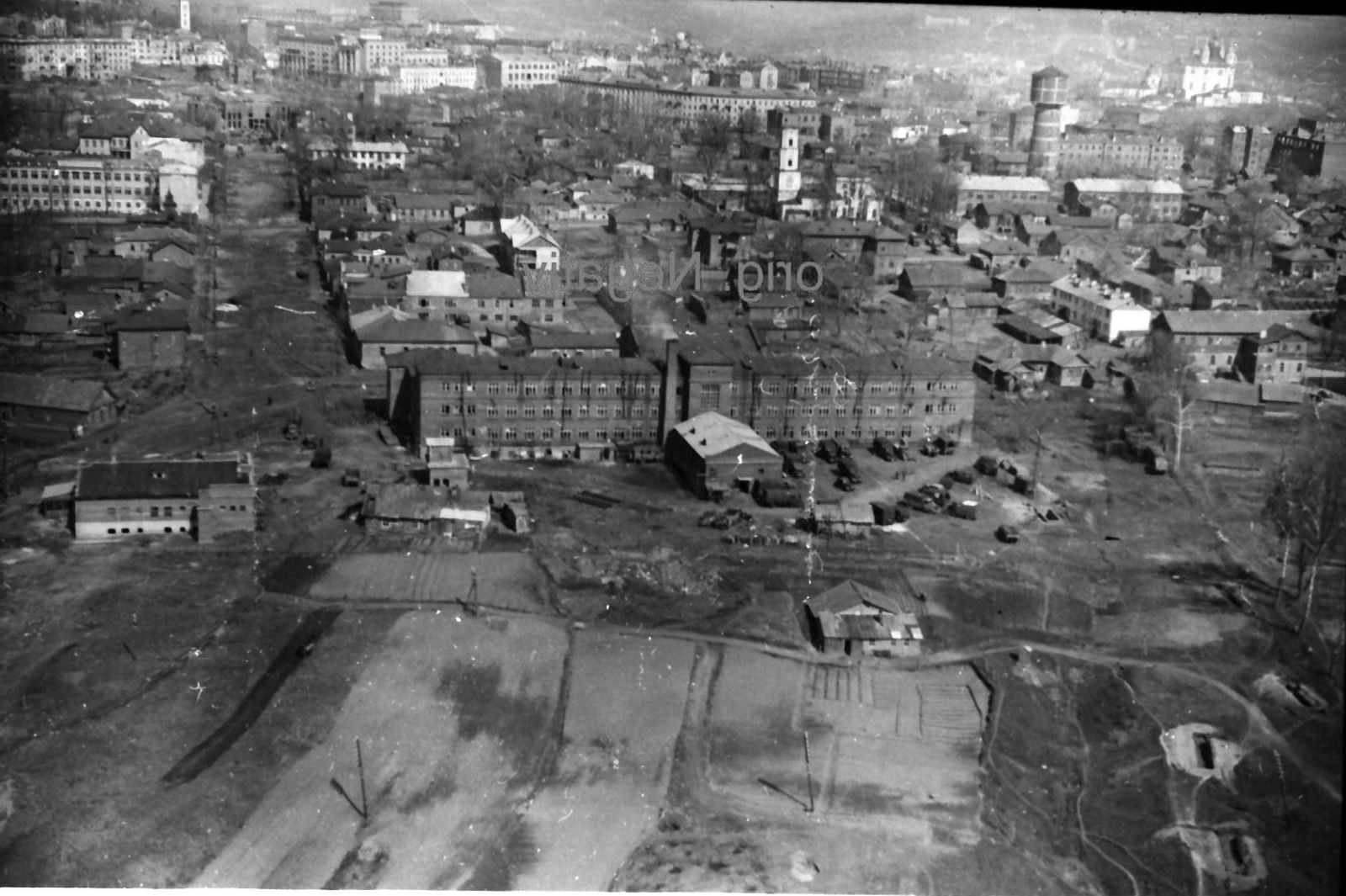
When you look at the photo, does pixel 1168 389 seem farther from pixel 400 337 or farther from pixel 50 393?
pixel 50 393

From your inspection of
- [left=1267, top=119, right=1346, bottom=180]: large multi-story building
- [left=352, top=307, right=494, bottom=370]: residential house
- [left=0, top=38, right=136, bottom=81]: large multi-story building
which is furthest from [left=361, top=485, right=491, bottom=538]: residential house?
[left=1267, top=119, right=1346, bottom=180]: large multi-story building

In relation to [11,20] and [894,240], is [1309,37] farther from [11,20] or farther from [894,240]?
[11,20]

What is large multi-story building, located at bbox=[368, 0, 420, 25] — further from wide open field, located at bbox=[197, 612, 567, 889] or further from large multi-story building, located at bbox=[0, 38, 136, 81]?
wide open field, located at bbox=[197, 612, 567, 889]

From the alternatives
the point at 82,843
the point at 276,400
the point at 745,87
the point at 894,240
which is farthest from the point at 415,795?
the point at 894,240

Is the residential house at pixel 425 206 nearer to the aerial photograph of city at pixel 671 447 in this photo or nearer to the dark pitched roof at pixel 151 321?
the aerial photograph of city at pixel 671 447

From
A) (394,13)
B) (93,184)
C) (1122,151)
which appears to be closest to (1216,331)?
(1122,151)

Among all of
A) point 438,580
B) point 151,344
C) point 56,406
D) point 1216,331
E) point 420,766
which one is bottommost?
point 420,766
